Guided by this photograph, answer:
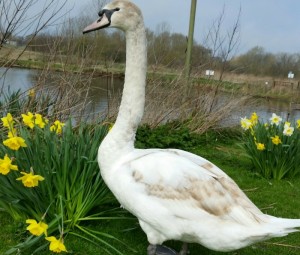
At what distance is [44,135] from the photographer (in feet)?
12.3

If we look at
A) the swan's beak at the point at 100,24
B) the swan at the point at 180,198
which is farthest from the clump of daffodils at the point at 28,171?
the swan's beak at the point at 100,24

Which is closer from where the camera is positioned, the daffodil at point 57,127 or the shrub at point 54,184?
the shrub at point 54,184

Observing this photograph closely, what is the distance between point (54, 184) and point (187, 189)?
136 cm

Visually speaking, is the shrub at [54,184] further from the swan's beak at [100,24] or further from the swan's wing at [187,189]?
the swan's beak at [100,24]

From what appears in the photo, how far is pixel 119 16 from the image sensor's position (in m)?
3.06

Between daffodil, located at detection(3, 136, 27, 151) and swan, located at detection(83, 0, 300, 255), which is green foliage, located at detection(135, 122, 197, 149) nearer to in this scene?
daffodil, located at detection(3, 136, 27, 151)

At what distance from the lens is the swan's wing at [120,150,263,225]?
2.79 m

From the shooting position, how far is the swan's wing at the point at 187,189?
9.16ft

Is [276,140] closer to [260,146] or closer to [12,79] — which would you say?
[260,146]

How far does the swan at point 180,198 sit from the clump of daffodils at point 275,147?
333 centimetres

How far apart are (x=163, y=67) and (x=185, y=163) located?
6282mm

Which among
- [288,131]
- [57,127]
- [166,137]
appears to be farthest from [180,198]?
[166,137]

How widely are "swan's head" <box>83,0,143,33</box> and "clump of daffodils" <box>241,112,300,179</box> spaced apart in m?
3.54

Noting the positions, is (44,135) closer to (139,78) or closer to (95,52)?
(139,78)
